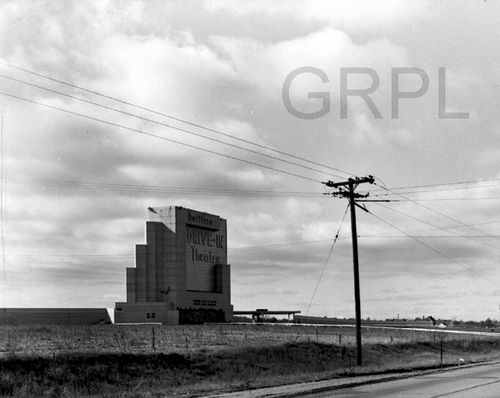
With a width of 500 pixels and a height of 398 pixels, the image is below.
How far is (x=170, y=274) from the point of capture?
9100 centimetres

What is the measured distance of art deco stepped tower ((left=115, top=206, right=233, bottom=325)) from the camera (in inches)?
3506

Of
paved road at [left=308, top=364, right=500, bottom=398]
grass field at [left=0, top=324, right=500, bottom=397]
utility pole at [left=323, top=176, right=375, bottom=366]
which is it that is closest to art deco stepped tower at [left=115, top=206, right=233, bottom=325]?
grass field at [left=0, top=324, right=500, bottom=397]

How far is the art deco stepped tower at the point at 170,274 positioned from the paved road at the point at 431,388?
64138 millimetres

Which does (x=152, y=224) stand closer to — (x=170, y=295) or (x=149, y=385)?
(x=170, y=295)

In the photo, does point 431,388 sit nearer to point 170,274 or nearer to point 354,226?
point 354,226

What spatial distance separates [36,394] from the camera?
28.5 meters

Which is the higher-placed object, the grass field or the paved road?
the paved road

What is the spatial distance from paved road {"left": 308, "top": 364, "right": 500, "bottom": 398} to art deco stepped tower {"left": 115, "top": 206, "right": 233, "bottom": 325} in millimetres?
64138

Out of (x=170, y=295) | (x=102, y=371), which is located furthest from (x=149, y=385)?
(x=170, y=295)

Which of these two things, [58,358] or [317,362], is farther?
[317,362]

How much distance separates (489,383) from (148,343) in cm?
2613

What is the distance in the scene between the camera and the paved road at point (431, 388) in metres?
21.0

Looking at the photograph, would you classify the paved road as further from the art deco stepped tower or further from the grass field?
the art deco stepped tower

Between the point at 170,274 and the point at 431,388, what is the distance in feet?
230
